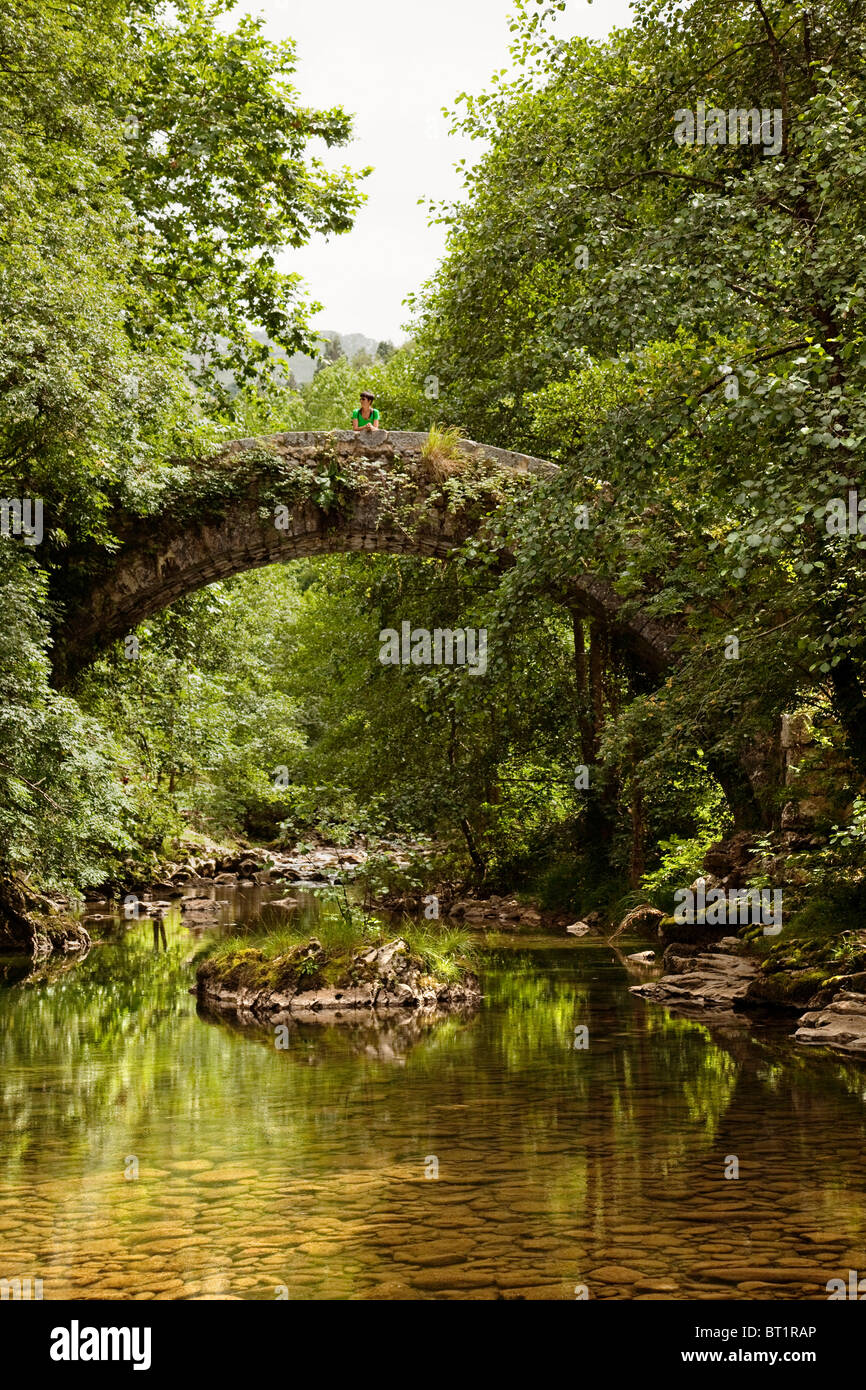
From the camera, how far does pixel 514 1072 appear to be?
24.9 feet

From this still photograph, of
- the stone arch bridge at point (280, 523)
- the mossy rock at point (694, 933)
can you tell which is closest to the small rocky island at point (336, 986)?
the mossy rock at point (694, 933)

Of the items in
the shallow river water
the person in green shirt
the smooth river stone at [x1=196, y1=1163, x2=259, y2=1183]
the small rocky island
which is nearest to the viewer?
the shallow river water

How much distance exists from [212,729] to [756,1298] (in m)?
17.6

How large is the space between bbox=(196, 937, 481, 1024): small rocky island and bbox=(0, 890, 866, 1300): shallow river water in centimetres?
103

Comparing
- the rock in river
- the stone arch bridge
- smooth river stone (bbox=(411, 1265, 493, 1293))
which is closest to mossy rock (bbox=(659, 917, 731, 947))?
the rock in river

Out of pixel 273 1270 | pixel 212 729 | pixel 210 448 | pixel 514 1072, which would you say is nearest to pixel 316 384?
pixel 212 729

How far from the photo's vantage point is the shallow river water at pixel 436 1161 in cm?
408

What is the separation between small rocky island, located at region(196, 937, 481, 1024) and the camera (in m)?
10.7

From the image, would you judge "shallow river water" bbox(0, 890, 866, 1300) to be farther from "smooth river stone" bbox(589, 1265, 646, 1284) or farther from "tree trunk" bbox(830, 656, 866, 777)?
"tree trunk" bbox(830, 656, 866, 777)

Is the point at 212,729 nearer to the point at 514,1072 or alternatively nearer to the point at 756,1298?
the point at 514,1072

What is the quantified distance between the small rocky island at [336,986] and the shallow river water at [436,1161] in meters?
1.03

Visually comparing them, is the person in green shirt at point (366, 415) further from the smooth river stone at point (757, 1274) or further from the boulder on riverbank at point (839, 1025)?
the smooth river stone at point (757, 1274)

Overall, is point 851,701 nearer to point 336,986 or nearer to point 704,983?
point 704,983
